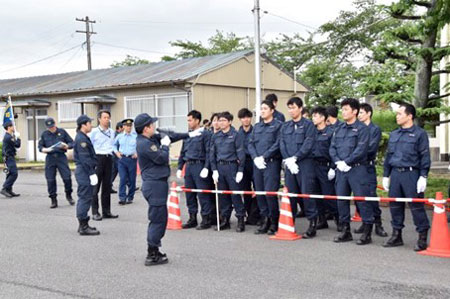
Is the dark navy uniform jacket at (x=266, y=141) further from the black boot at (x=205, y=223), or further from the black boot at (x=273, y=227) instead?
the black boot at (x=205, y=223)

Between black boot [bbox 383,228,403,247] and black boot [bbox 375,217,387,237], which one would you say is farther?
black boot [bbox 375,217,387,237]

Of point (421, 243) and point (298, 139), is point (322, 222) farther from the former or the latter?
point (421, 243)

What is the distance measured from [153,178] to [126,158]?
5.80 m

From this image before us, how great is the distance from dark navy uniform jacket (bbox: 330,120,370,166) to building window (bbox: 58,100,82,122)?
20818 mm

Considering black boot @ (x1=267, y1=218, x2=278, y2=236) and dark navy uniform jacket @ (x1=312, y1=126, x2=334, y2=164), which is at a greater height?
dark navy uniform jacket @ (x1=312, y1=126, x2=334, y2=164)

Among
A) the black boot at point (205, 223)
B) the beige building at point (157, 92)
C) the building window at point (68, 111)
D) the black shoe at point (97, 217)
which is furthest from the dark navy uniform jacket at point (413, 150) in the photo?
the building window at point (68, 111)

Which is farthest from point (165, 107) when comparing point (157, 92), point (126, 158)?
point (126, 158)

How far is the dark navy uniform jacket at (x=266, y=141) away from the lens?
8594 millimetres

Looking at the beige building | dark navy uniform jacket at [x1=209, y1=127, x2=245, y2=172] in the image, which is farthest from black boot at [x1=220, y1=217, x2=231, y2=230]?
the beige building

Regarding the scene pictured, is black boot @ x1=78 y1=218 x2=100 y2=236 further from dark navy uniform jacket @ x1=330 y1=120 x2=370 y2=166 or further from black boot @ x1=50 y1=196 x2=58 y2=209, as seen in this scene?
dark navy uniform jacket @ x1=330 y1=120 x2=370 y2=166

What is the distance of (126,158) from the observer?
12.6 m

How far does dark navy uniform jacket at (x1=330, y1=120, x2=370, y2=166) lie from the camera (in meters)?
7.77

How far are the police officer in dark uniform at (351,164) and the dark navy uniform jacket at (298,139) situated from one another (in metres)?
0.37

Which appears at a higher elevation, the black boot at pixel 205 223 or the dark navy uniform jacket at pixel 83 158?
the dark navy uniform jacket at pixel 83 158
